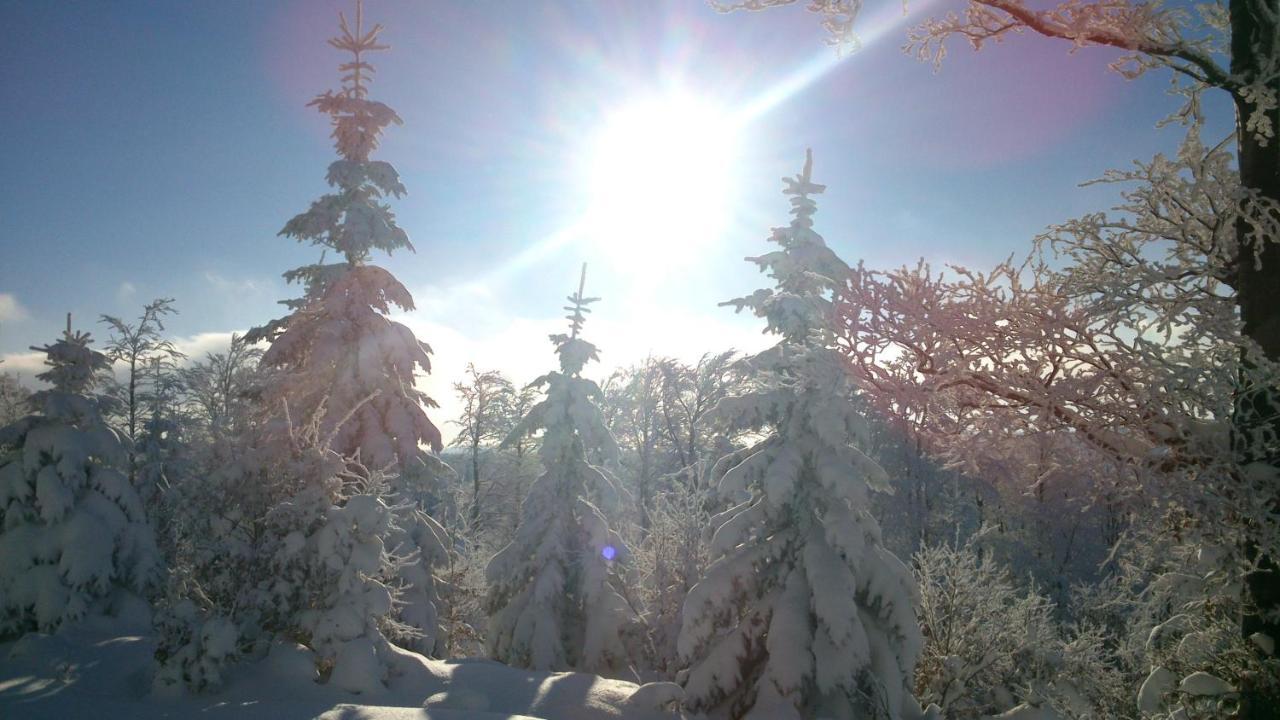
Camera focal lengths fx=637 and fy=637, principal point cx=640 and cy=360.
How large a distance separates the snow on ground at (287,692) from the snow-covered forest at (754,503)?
0.21ft

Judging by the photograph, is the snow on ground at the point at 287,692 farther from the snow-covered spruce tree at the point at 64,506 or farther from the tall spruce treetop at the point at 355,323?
the tall spruce treetop at the point at 355,323

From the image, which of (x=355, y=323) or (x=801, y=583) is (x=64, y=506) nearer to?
(x=355, y=323)

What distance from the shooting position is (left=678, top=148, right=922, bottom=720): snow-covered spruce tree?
9938mm

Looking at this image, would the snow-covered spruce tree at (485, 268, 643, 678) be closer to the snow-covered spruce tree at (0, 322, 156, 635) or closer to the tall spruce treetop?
the tall spruce treetop

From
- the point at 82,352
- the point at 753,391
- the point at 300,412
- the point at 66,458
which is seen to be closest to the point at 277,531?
Result: the point at 300,412

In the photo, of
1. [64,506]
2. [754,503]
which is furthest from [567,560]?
[64,506]

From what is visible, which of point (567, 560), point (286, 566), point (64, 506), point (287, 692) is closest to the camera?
point (287, 692)

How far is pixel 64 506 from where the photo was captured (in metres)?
14.2

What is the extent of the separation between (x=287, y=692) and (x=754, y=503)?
7.71 m

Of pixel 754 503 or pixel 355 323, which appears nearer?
pixel 754 503

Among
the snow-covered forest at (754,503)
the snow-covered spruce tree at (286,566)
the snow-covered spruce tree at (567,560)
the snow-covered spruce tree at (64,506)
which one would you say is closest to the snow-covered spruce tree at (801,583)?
the snow-covered forest at (754,503)

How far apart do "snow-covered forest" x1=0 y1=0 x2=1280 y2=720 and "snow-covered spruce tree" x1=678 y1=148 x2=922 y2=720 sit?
0.17 feet

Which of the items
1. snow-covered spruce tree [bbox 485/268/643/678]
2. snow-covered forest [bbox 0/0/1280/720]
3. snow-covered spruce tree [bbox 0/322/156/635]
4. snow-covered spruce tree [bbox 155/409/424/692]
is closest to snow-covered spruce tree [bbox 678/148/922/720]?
snow-covered forest [bbox 0/0/1280/720]

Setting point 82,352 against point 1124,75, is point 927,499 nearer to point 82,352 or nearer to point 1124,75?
point 1124,75
